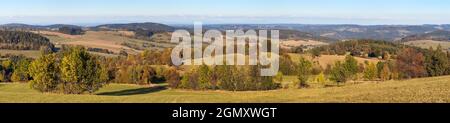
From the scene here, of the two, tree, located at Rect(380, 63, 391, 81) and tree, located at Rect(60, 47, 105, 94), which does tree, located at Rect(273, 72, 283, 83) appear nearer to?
tree, located at Rect(380, 63, 391, 81)

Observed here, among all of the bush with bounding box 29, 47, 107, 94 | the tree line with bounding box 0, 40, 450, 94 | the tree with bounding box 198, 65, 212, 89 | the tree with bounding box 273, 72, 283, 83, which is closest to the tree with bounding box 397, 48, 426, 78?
the tree line with bounding box 0, 40, 450, 94

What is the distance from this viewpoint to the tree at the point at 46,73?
79.3 meters

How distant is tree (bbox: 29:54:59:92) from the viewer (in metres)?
79.3

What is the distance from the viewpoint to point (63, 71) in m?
77.6

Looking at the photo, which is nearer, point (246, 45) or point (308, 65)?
point (308, 65)

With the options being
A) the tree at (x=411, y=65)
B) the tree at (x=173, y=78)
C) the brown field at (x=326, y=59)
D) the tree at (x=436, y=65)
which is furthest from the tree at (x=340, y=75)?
the brown field at (x=326, y=59)

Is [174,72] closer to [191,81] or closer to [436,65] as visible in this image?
[191,81]

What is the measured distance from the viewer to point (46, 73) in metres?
79.2

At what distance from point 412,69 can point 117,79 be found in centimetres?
8182

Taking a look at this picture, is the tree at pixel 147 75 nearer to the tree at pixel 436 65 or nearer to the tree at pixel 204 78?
the tree at pixel 204 78
